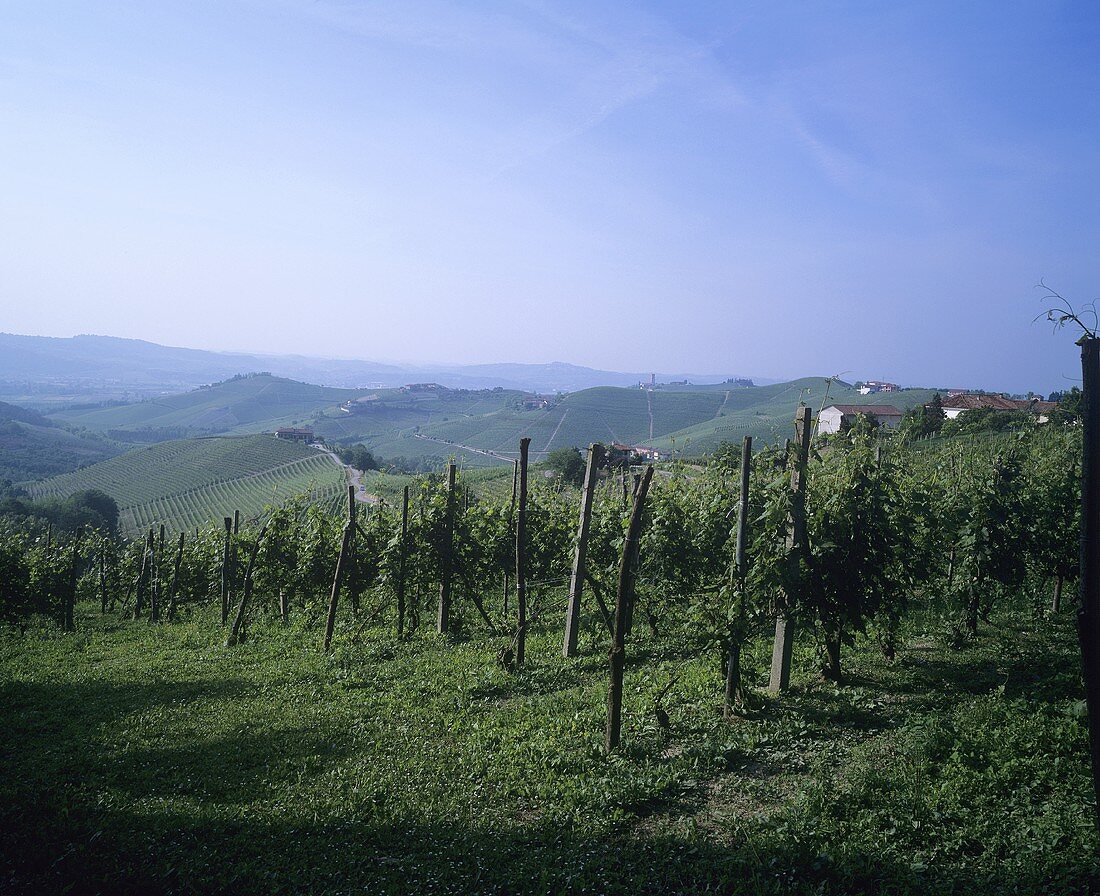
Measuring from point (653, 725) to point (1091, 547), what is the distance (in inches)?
202

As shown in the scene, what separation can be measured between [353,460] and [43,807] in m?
88.3

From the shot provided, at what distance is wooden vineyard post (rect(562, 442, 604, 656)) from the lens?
Result: 948 cm

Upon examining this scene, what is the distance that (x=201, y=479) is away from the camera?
87438 millimetres

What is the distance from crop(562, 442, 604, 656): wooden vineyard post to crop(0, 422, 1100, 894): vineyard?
120 millimetres

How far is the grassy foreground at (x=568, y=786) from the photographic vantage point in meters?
4.52

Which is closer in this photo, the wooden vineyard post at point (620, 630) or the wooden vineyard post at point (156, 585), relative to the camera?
the wooden vineyard post at point (620, 630)

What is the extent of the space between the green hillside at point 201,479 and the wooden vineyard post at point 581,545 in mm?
61255

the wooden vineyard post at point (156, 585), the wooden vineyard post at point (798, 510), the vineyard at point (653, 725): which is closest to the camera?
the vineyard at point (653, 725)

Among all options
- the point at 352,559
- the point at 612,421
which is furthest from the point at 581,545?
the point at 612,421

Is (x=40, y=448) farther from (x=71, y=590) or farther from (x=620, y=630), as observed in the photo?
(x=620, y=630)

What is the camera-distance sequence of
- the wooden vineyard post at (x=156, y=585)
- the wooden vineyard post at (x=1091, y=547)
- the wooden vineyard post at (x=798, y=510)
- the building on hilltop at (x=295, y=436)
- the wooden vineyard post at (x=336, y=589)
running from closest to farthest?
the wooden vineyard post at (x=1091, y=547)
the wooden vineyard post at (x=798, y=510)
the wooden vineyard post at (x=336, y=589)
the wooden vineyard post at (x=156, y=585)
the building on hilltop at (x=295, y=436)

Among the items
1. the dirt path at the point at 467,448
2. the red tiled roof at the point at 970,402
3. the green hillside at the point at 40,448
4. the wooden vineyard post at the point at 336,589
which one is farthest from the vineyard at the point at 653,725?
the green hillside at the point at 40,448

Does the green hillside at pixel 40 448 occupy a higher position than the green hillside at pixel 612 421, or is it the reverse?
the green hillside at pixel 612 421

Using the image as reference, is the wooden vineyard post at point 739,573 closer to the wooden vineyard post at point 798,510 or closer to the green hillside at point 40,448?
the wooden vineyard post at point 798,510
